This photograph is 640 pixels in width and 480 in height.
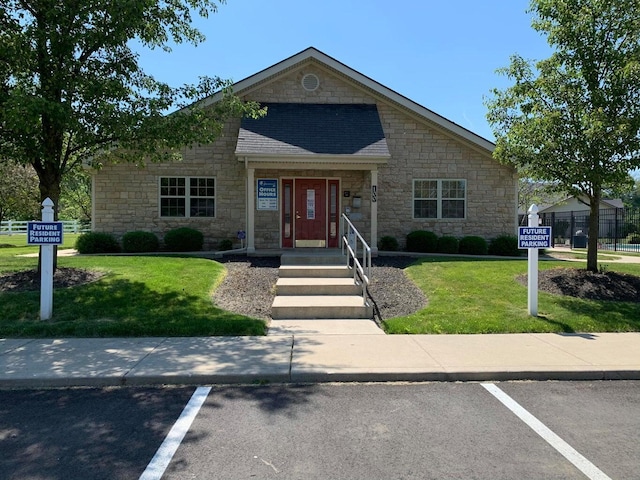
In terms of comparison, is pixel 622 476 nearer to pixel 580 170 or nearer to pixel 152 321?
pixel 152 321

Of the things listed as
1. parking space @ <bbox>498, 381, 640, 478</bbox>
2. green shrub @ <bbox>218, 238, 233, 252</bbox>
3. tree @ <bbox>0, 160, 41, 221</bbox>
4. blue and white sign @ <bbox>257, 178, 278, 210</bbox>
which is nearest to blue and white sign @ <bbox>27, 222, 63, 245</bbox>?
parking space @ <bbox>498, 381, 640, 478</bbox>

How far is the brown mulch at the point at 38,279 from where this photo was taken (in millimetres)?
9234

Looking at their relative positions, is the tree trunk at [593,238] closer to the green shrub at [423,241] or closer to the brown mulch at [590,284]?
the brown mulch at [590,284]

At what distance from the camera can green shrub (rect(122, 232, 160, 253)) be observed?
14.8 meters

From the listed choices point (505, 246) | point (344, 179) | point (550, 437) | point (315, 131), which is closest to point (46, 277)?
point (550, 437)

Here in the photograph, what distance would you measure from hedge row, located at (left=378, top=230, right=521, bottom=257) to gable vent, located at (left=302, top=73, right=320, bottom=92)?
582cm

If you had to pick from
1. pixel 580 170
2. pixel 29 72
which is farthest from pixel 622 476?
pixel 29 72

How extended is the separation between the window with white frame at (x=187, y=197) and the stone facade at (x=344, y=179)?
0.58 ft

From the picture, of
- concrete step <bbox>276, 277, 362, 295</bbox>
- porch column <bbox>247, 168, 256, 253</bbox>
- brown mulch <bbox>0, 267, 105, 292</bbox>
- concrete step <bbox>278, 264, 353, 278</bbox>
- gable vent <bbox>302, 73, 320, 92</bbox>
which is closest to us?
brown mulch <bbox>0, 267, 105, 292</bbox>

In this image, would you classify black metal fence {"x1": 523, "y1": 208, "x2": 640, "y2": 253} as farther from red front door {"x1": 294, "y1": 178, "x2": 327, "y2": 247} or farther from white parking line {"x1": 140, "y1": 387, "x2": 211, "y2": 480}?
white parking line {"x1": 140, "y1": 387, "x2": 211, "y2": 480}

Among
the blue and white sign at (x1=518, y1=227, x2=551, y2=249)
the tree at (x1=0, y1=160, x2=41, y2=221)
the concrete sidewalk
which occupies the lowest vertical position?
the concrete sidewalk

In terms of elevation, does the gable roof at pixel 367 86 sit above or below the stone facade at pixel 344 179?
above

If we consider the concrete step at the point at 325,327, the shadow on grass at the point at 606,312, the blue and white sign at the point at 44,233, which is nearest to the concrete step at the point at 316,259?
the concrete step at the point at 325,327

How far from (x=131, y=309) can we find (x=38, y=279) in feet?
9.62
